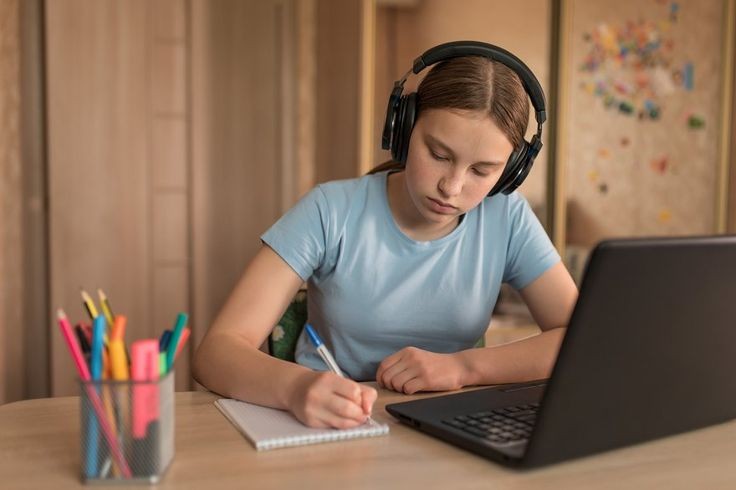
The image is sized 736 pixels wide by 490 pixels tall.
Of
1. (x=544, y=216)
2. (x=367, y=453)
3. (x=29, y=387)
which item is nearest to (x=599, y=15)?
(x=544, y=216)

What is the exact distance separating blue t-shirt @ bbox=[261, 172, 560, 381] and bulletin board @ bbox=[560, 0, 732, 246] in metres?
1.97

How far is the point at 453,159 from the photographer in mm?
1173

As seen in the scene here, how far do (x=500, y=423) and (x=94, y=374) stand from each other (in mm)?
440

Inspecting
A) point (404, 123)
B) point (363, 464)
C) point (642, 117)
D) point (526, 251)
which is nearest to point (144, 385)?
point (363, 464)

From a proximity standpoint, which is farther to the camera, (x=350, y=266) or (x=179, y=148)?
(x=179, y=148)

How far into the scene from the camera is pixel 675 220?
3.61 metres

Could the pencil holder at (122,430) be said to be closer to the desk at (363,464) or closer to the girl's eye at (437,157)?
the desk at (363,464)

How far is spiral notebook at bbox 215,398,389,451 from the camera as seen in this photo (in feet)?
2.72

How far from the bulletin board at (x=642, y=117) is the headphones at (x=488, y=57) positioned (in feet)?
6.84

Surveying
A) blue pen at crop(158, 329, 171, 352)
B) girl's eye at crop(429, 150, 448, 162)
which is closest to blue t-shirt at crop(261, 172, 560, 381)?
girl's eye at crop(429, 150, 448, 162)

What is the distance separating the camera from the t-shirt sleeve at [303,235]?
4.14 feet

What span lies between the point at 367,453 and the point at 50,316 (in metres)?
2.21

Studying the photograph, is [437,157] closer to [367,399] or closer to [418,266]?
[418,266]

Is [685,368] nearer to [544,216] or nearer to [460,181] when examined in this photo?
[460,181]
